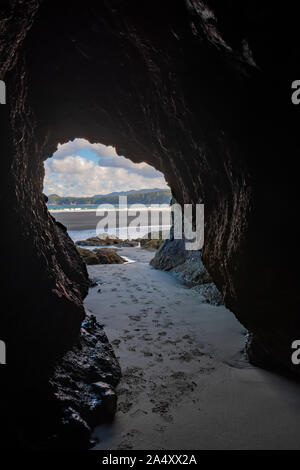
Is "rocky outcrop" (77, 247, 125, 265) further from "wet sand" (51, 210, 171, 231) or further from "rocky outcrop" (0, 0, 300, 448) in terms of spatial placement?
"wet sand" (51, 210, 171, 231)

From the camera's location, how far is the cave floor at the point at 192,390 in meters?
2.69

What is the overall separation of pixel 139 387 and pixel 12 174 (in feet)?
11.3

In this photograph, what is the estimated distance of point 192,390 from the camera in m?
3.47

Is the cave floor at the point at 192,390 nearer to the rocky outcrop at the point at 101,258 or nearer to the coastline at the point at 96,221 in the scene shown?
the rocky outcrop at the point at 101,258

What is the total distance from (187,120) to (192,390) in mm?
3965

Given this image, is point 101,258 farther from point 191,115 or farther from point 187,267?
point 191,115

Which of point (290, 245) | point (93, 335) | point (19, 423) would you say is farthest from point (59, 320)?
point (290, 245)

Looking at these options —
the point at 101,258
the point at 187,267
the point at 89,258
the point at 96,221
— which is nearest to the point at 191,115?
the point at 187,267

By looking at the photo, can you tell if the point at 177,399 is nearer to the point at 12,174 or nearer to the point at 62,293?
the point at 62,293

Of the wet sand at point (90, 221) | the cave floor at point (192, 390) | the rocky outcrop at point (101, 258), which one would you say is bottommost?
the cave floor at point (192, 390)

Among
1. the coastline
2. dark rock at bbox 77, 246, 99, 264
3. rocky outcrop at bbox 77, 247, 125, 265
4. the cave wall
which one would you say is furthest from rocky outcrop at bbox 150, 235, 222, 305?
the coastline

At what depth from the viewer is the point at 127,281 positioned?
9.91m

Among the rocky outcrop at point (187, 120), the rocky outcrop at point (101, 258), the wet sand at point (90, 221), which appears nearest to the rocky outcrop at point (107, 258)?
the rocky outcrop at point (101, 258)

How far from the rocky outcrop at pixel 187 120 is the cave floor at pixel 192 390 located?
615 millimetres
